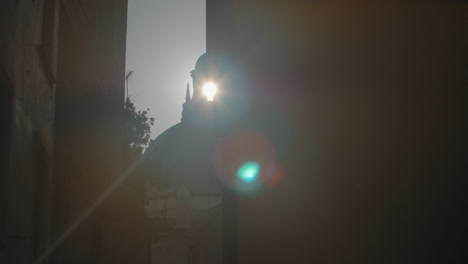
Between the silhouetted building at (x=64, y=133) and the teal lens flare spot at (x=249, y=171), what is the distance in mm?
1817

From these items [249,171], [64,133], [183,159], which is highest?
[183,159]

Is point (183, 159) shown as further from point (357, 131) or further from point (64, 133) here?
point (357, 131)

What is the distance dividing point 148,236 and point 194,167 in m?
19.7

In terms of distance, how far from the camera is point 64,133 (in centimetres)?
1175

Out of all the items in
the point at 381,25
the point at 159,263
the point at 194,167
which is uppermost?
the point at 194,167

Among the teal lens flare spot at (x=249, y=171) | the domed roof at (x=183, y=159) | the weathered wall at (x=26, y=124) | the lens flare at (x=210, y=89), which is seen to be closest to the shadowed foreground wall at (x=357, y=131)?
the teal lens flare spot at (x=249, y=171)

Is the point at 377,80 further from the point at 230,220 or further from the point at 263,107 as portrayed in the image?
the point at 230,220

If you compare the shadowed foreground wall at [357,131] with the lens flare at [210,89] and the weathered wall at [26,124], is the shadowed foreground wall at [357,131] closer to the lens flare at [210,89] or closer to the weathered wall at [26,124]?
the lens flare at [210,89]

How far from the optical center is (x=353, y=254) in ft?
14.6

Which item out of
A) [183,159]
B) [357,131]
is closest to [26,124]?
[357,131]

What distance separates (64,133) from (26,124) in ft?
19.4

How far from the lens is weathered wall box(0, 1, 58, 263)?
16.0 ft

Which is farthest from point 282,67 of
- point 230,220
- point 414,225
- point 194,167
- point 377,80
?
point 194,167

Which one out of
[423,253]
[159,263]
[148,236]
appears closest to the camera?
[423,253]
